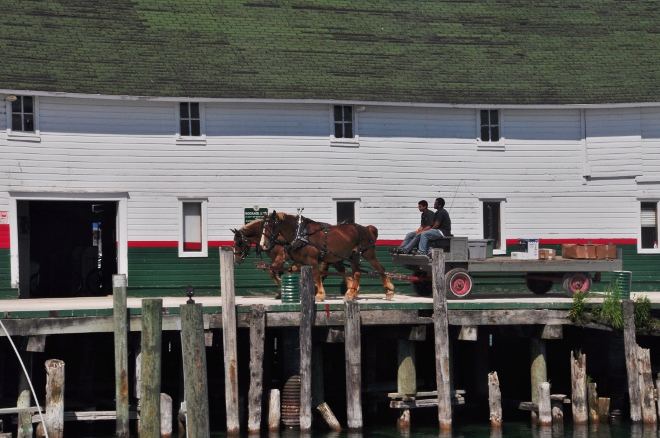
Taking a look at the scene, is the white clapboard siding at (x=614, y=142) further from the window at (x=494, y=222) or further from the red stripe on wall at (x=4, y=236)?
the red stripe on wall at (x=4, y=236)

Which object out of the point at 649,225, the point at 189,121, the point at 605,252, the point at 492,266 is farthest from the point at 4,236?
the point at 649,225

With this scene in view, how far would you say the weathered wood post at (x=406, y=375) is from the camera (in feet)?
78.7

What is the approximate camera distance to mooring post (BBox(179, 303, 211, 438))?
1953 centimetres

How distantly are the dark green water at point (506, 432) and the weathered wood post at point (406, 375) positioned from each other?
0.83ft

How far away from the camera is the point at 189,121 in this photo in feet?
98.2

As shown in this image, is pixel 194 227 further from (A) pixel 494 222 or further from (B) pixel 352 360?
(B) pixel 352 360

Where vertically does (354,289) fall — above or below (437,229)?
below

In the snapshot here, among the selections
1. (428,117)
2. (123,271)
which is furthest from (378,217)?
(123,271)

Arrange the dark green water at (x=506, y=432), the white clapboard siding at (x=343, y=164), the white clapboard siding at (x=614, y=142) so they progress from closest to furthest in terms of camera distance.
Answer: the dark green water at (x=506, y=432) < the white clapboard siding at (x=343, y=164) < the white clapboard siding at (x=614, y=142)

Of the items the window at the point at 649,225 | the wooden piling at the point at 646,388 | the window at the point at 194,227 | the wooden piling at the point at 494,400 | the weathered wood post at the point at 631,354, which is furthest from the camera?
the window at the point at 649,225

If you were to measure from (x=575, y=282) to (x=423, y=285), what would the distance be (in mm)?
3481

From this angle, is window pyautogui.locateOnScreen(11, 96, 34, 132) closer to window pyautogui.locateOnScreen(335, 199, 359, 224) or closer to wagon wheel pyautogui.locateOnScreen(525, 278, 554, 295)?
window pyautogui.locateOnScreen(335, 199, 359, 224)

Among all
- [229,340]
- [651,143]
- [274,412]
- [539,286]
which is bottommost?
[274,412]

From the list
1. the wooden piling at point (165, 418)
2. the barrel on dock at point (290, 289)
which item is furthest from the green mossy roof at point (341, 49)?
the wooden piling at point (165, 418)
